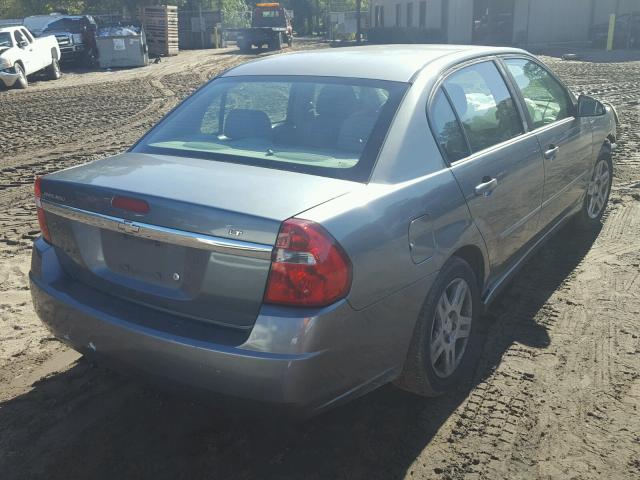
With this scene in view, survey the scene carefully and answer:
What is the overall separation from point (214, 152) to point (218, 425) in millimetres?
1354

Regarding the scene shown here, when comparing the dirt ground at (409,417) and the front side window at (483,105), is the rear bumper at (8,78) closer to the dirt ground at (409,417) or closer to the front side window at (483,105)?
Answer: the dirt ground at (409,417)

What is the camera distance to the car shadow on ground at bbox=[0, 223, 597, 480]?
286cm

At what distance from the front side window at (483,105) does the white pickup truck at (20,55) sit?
1721cm

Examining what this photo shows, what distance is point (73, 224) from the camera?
10.0 ft

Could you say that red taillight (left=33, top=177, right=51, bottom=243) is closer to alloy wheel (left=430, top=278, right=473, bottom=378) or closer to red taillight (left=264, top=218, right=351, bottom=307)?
red taillight (left=264, top=218, right=351, bottom=307)

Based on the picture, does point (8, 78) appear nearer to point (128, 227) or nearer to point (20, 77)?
point (20, 77)

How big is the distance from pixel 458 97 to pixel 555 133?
4.31ft

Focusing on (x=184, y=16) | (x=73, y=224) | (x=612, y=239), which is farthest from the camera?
(x=184, y=16)

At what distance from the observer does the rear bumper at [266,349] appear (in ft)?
8.27

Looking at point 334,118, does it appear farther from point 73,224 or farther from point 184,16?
point 184,16

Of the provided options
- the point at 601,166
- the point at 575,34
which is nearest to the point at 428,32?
the point at 575,34

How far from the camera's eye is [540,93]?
189 inches

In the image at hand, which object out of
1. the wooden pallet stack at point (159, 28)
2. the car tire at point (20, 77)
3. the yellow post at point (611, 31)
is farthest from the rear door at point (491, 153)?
the wooden pallet stack at point (159, 28)

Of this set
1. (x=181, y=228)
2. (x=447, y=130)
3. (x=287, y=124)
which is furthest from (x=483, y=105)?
(x=181, y=228)
